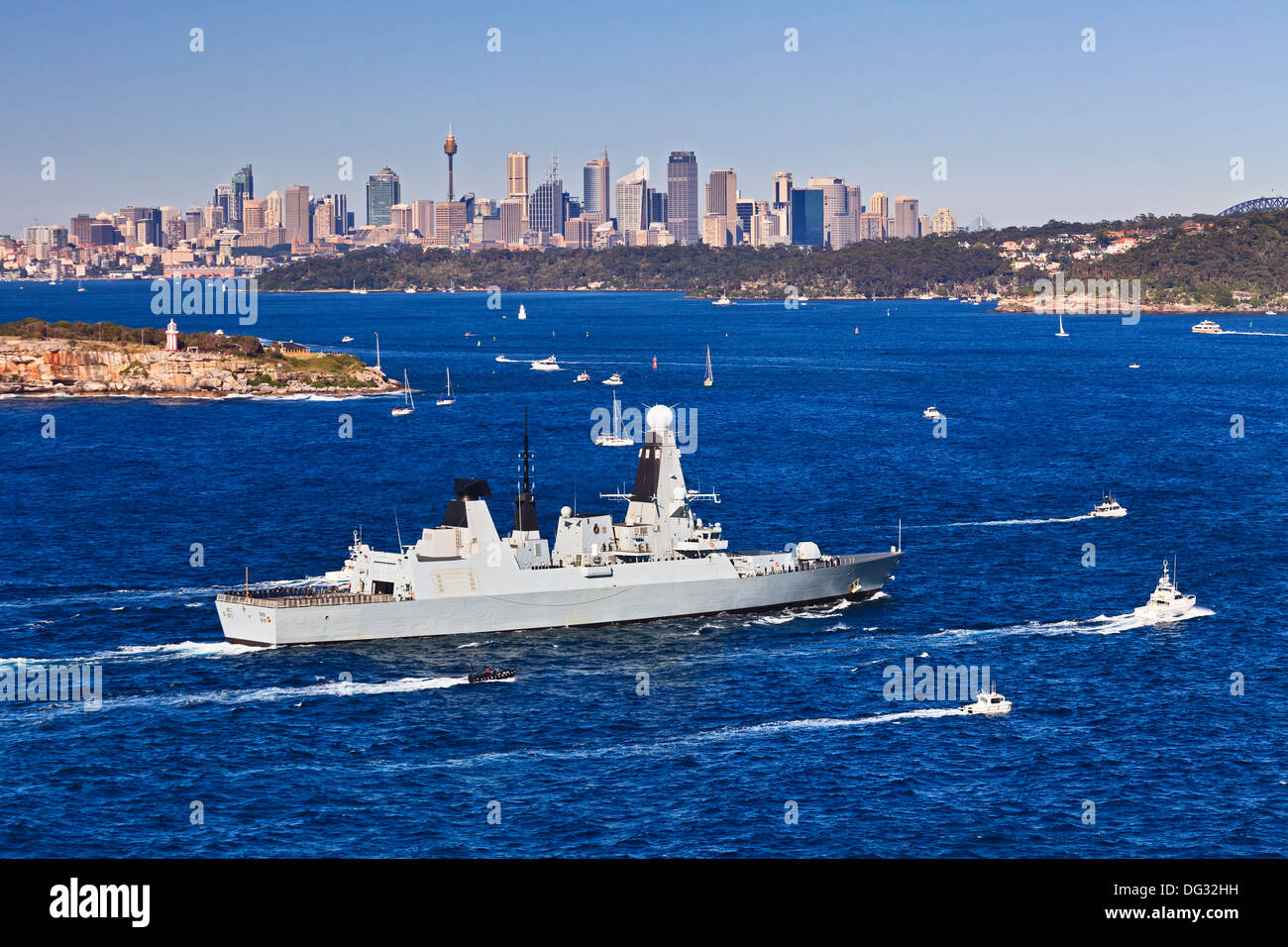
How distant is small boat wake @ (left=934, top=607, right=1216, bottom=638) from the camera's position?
78.7m

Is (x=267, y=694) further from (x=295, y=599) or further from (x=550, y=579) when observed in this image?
(x=550, y=579)

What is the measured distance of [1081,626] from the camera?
80.3 metres

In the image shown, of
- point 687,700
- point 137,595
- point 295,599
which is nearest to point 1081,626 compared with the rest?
point 687,700

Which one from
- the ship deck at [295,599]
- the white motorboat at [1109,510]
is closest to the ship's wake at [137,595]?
the ship deck at [295,599]

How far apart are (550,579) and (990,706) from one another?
2628 cm

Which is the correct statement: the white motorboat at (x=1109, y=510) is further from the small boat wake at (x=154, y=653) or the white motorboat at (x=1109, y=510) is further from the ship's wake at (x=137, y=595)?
the small boat wake at (x=154, y=653)

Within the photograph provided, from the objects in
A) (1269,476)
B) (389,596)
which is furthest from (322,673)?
(1269,476)

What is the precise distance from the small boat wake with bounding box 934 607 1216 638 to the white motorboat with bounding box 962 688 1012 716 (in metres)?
12.3

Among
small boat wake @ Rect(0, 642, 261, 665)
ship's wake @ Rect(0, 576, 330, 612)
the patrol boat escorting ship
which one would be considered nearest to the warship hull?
the patrol boat escorting ship

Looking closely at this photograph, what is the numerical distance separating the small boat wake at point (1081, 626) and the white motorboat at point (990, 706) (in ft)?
40.5

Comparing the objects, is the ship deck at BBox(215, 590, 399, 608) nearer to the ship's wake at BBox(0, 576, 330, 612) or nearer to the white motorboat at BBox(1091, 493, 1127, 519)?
the ship's wake at BBox(0, 576, 330, 612)

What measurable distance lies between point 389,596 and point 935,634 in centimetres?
2991

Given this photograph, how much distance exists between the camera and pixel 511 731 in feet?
203

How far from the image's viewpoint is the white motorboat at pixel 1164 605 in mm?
81938
